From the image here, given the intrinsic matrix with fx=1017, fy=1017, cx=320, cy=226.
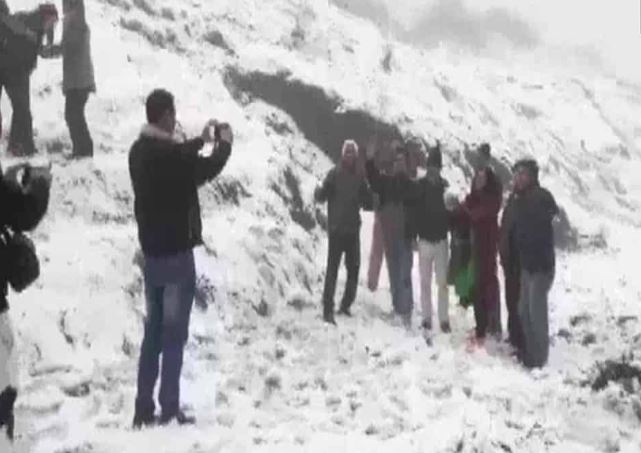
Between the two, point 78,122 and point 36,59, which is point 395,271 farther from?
point 36,59

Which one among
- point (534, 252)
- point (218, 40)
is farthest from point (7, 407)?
point (218, 40)

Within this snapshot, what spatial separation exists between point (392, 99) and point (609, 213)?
10070 millimetres

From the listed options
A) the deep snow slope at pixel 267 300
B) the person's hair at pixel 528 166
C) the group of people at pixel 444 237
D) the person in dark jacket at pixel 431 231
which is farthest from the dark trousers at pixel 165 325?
the person in dark jacket at pixel 431 231

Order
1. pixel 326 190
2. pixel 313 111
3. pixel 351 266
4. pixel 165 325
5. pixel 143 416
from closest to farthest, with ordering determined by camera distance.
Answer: pixel 165 325, pixel 143 416, pixel 326 190, pixel 351 266, pixel 313 111

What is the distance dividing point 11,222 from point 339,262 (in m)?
8.30

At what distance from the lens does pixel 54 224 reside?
12.7 meters

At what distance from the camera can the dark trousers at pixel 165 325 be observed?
302 inches

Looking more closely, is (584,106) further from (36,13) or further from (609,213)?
(36,13)

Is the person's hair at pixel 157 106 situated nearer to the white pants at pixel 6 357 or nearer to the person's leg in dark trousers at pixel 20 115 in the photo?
the white pants at pixel 6 357

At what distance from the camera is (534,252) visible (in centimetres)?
1137

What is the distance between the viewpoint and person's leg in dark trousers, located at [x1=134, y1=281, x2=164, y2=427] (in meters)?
7.81

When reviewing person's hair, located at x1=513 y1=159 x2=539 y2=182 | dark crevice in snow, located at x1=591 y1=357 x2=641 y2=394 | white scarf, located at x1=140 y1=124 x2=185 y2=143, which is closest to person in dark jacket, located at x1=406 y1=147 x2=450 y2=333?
person's hair, located at x1=513 y1=159 x2=539 y2=182

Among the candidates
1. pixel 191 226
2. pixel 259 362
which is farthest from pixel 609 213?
pixel 191 226

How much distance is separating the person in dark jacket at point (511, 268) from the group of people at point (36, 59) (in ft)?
18.8
